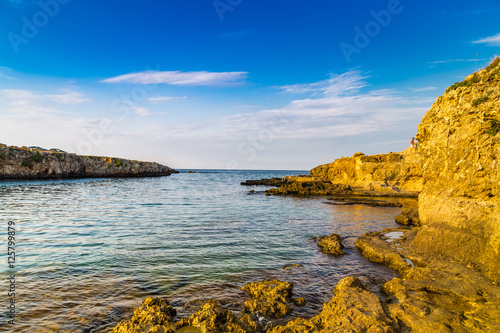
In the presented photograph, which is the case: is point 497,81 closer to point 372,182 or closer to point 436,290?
point 436,290

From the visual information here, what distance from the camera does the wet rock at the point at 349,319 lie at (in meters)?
4.76

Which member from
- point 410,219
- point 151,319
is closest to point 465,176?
point 410,219

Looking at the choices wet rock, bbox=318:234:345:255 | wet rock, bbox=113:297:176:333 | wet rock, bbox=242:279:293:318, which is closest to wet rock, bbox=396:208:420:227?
wet rock, bbox=318:234:345:255

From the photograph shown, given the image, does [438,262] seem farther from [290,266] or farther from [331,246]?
[290,266]

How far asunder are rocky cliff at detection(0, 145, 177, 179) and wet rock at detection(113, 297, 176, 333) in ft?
209

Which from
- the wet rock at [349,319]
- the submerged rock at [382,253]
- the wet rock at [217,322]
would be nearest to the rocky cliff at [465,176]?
the submerged rock at [382,253]

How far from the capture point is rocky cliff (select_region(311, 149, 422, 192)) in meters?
42.3

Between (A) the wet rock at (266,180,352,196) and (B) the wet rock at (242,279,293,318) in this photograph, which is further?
(A) the wet rock at (266,180,352,196)

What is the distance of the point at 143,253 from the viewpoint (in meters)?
10.5

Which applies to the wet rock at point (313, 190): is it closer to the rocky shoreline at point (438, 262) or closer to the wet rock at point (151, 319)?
the rocky shoreline at point (438, 262)

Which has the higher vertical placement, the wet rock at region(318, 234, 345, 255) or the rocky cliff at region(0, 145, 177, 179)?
the rocky cliff at region(0, 145, 177, 179)

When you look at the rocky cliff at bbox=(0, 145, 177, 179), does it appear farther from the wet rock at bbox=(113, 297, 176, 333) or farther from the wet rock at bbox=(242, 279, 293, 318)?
the wet rock at bbox=(242, 279, 293, 318)

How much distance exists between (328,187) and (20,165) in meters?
62.7

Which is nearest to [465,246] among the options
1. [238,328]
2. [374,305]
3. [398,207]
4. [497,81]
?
[374,305]
